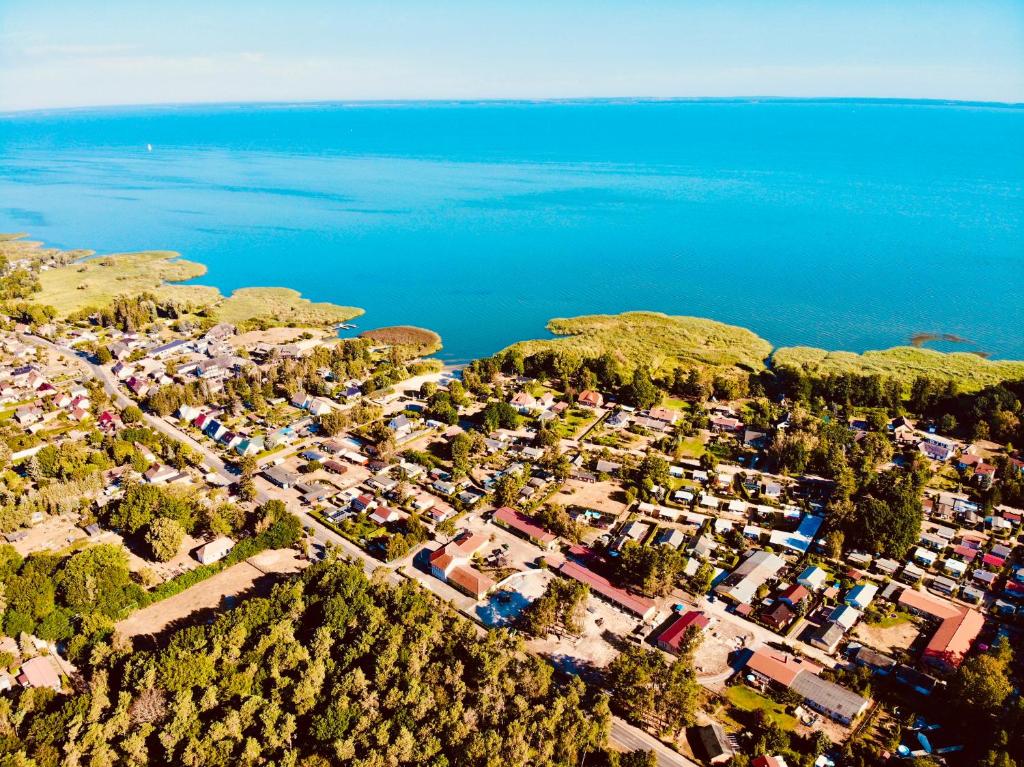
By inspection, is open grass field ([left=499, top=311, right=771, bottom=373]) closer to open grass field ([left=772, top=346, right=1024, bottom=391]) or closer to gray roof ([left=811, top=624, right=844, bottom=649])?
open grass field ([left=772, top=346, right=1024, bottom=391])

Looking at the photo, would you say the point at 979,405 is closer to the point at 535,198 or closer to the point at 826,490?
the point at 826,490

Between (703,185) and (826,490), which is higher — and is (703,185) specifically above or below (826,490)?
above

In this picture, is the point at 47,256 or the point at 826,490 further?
the point at 47,256

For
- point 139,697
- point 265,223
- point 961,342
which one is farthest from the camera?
point 265,223

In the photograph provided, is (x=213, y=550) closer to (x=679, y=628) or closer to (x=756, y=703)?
(x=679, y=628)

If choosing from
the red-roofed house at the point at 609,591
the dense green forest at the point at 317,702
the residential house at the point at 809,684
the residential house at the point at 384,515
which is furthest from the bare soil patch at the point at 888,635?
the residential house at the point at 384,515

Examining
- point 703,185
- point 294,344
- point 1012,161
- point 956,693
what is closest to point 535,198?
point 703,185

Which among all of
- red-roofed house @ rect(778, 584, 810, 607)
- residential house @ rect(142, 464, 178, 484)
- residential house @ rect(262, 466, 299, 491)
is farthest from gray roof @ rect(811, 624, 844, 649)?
residential house @ rect(142, 464, 178, 484)

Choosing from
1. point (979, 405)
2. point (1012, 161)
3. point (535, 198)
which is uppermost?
point (1012, 161)
